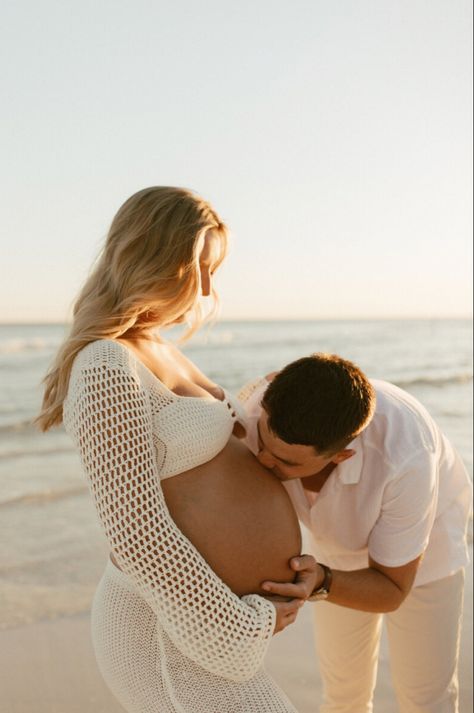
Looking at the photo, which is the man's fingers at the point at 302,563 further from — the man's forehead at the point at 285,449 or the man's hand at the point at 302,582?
the man's forehead at the point at 285,449

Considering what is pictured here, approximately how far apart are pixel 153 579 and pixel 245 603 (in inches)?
11.1

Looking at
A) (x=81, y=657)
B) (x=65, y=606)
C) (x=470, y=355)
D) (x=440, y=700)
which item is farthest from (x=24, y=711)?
(x=470, y=355)

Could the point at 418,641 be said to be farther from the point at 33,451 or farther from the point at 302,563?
the point at 33,451

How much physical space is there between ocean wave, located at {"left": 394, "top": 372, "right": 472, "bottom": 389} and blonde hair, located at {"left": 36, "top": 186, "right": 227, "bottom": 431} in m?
15.4

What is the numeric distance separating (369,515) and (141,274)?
110cm

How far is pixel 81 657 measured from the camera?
3941 mm

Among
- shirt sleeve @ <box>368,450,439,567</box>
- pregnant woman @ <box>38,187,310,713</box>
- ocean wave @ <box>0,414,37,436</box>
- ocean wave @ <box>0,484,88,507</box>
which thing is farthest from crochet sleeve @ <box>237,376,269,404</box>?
ocean wave @ <box>0,414,37,436</box>

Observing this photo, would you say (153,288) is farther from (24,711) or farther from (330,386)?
(24,711)

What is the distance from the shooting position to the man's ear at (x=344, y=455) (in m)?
2.33

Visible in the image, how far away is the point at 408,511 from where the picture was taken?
7.66 ft

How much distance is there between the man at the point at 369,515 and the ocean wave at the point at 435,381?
14.7m

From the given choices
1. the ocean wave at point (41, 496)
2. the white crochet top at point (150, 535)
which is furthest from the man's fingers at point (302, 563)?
the ocean wave at point (41, 496)

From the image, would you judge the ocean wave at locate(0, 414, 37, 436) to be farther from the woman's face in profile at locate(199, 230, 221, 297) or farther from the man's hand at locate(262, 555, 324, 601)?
the man's hand at locate(262, 555, 324, 601)

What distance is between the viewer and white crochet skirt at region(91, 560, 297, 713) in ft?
6.37
